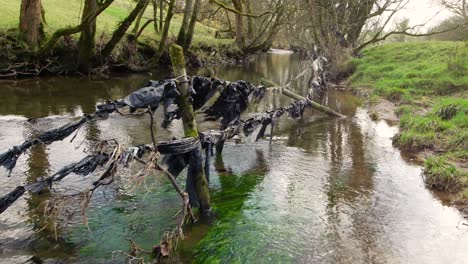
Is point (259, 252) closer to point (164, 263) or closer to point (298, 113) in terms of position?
point (164, 263)

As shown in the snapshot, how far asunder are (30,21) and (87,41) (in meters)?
2.00

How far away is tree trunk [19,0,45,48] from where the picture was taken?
15551 mm

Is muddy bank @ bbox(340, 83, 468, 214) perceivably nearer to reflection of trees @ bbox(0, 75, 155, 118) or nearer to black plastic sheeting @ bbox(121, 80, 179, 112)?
black plastic sheeting @ bbox(121, 80, 179, 112)

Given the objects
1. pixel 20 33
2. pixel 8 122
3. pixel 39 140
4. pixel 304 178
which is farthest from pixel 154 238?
pixel 20 33

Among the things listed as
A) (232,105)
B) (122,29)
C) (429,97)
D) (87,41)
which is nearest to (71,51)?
(87,41)

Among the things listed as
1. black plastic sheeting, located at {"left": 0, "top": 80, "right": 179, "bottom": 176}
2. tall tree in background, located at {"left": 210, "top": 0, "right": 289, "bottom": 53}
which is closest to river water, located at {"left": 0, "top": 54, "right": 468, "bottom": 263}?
black plastic sheeting, located at {"left": 0, "top": 80, "right": 179, "bottom": 176}

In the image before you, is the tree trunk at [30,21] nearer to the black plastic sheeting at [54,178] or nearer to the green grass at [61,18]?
the green grass at [61,18]

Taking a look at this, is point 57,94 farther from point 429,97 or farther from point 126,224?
point 429,97

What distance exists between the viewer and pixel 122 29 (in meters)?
16.6

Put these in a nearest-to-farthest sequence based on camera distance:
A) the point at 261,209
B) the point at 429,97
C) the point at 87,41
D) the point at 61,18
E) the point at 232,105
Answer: the point at 261,209 → the point at 232,105 → the point at 429,97 → the point at 87,41 → the point at 61,18

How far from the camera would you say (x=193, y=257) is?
498cm

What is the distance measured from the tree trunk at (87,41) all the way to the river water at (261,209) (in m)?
6.01

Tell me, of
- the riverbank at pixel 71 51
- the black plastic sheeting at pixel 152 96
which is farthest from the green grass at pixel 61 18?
the black plastic sheeting at pixel 152 96

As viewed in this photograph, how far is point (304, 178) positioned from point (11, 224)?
15.0 feet
